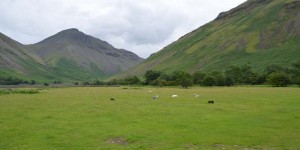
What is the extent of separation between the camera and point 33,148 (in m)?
26.9

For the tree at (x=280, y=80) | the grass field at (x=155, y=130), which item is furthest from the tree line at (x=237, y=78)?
the grass field at (x=155, y=130)

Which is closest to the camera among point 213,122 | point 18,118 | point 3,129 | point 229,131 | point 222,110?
point 229,131

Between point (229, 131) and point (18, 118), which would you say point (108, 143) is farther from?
point (18, 118)

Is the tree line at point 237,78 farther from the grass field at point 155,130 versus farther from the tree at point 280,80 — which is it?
the grass field at point 155,130

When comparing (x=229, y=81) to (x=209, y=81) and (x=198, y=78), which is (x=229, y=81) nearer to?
(x=209, y=81)

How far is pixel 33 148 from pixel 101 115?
1864 centimetres

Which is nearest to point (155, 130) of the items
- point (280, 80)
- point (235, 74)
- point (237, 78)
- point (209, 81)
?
point (280, 80)

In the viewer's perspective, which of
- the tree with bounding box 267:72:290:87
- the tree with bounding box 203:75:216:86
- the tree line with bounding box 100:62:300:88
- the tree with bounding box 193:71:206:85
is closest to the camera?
the tree with bounding box 267:72:290:87

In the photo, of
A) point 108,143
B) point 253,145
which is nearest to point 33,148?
point 108,143

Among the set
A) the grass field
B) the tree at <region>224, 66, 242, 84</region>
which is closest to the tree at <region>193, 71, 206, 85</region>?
the tree at <region>224, 66, 242, 84</region>

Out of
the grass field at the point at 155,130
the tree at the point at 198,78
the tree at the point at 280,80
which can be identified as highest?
A: the tree at the point at 198,78

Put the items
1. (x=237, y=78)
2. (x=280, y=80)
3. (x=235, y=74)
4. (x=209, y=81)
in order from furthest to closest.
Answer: (x=235, y=74), (x=237, y=78), (x=209, y=81), (x=280, y=80)

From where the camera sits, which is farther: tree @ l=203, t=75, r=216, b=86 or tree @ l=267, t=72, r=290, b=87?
tree @ l=203, t=75, r=216, b=86

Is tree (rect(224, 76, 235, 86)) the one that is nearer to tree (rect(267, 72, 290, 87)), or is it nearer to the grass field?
tree (rect(267, 72, 290, 87))
